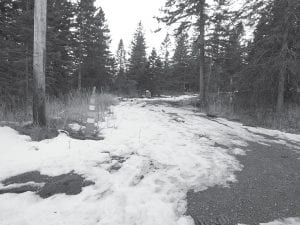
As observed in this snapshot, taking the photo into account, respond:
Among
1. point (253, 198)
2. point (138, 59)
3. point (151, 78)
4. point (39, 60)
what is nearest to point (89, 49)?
point (151, 78)

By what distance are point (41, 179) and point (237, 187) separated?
3052 millimetres

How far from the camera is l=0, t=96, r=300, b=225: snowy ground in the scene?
9.21 feet

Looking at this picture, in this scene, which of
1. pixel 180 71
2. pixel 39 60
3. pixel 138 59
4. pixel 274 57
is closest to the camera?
pixel 39 60

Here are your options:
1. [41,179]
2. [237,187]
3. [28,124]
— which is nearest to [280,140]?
[237,187]

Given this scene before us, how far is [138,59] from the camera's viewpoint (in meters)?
41.0

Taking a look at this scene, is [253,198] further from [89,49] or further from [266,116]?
[89,49]

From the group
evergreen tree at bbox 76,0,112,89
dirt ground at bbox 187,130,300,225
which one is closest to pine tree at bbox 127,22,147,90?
evergreen tree at bbox 76,0,112,89

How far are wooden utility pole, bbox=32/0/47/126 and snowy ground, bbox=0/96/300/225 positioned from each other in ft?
2.66

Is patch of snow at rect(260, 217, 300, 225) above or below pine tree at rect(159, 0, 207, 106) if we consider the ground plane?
below

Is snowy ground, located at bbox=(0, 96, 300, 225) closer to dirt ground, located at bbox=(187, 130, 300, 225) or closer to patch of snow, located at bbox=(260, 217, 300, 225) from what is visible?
patch of snow, located at bbox=(260, 217, 300, 225)

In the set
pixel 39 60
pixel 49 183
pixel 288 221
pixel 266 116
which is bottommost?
pixel 288 221

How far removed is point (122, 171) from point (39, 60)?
3898mm

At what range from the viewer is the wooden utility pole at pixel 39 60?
6047 millimetres

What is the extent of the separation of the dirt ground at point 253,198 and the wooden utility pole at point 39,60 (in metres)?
4.52
